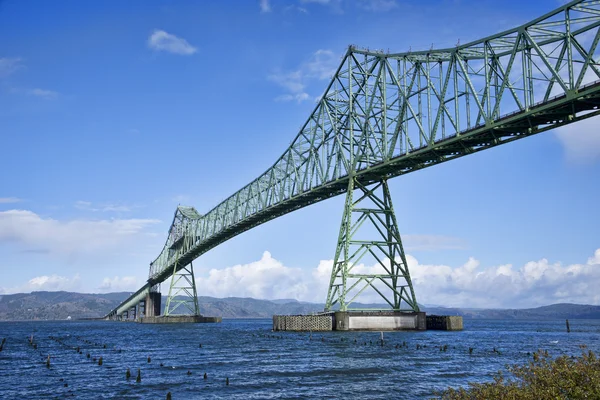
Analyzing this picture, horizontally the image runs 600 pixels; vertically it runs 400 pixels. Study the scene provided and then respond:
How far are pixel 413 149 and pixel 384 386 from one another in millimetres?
31803

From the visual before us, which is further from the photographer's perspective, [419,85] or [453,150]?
[419,85]

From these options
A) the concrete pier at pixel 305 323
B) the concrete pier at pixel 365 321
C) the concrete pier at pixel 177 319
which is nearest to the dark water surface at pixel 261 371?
the concrete pier at pixel 365 321

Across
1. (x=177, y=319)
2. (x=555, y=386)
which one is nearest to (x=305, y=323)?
(x=555, y=386)

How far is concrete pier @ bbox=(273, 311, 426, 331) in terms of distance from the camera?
61.9m

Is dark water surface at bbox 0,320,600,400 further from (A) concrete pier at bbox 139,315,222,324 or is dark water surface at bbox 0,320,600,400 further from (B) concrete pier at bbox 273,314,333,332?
(A) concrete pier at bbox 139,315,222,324

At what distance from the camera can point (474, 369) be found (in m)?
37.4

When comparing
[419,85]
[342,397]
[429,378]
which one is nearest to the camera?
[342,397]

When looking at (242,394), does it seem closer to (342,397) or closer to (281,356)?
(342,397)

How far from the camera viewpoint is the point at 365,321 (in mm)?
62188

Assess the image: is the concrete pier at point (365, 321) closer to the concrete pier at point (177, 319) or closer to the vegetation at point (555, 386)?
the vegetation at point (555, 386)

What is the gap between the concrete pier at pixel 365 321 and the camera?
203ft

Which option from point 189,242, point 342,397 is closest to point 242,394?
point 342,397

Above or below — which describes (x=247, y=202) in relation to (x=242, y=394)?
above

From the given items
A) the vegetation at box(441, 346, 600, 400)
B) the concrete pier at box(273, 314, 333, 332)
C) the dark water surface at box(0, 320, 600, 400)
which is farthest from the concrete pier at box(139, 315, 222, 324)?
the vegetation at box(441, 346, 600, 400)
